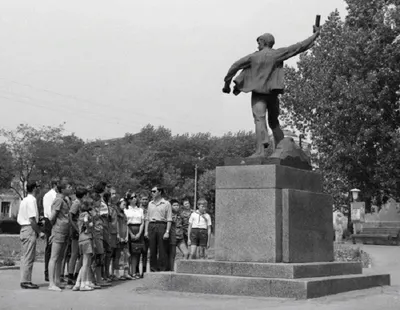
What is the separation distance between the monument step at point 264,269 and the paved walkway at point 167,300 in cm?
58

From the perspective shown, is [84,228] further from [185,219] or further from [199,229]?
[185,219]

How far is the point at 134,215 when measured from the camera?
12.4m

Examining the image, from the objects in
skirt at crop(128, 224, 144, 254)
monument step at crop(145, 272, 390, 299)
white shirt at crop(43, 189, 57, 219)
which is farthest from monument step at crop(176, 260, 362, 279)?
white shirt at crop(43, 189, 57, 219)

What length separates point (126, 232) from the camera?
1198cm

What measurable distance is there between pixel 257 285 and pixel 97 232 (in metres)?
3.15

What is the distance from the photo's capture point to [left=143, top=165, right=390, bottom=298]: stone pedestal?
8.67m

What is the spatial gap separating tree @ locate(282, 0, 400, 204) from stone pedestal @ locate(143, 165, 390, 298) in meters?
20.1

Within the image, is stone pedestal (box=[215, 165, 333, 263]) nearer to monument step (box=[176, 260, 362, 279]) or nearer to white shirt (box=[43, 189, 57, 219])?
monument step (box=[176, 260, 362, 279])

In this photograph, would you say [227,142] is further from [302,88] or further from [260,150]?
[260,150]

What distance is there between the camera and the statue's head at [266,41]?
1046 cm

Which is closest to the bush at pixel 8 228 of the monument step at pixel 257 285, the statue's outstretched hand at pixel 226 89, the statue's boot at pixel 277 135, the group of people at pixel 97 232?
the group of people at pixel 97 232

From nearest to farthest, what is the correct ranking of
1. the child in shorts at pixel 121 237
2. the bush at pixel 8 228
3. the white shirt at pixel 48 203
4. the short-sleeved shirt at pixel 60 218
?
the short-sleeved shirt at pixel 60 218 < the white shirt at pixel 48 203 < the child in shorts at pixel 121 237 < the bush at pixel 8 228

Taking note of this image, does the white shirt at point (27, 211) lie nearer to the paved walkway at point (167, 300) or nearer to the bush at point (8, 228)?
the paved walkway at point (167, 300)

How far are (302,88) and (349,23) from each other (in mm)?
4676
